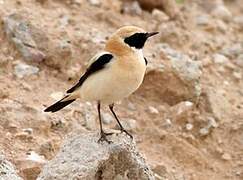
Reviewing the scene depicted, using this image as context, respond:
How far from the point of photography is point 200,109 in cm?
891

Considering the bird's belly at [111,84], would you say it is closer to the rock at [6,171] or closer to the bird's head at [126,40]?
the bird's head at [126,40]

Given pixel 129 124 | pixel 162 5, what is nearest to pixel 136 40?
pixel 129 124

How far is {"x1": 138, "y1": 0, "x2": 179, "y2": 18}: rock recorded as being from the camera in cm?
1071

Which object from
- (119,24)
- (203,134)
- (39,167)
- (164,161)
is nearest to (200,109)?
(203,134)

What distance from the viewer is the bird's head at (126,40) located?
642 cm

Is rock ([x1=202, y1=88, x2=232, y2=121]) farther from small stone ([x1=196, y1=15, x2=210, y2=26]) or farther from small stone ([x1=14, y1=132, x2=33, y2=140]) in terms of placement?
small stone ([x1=14, y1=132, x2=33, y2=140])

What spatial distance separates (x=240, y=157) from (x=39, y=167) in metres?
2.61

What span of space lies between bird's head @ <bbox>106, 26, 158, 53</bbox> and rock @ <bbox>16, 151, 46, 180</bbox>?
1331mm

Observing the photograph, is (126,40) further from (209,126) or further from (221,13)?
(221,13)

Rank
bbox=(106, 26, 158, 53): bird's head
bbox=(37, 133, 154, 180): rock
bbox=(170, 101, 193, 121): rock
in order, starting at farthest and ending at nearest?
bbox=(170, 101, 193, 121): rock < bbox=(106, 26, 158, 53): bird's head < bbox=(37, 133, 154, 180): rock

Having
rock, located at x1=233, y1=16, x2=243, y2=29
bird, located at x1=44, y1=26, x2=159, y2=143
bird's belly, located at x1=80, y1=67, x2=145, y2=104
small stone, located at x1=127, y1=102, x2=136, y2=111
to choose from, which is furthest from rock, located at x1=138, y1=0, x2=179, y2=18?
bird's belly, located at x1=80, y1=67, x2=145, y2=104

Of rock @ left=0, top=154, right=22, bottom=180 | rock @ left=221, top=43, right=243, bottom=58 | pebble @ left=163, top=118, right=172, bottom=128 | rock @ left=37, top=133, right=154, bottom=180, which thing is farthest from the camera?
rock @ left=221, top=43, right=243, bottom=58

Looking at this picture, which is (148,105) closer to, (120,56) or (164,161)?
(164,161)

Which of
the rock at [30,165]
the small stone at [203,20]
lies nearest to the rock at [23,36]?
the rock at [30,165]
